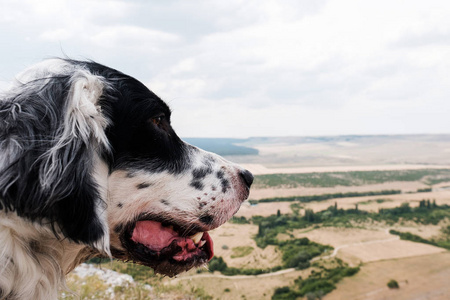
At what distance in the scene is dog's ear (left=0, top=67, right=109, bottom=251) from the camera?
192 centimetres

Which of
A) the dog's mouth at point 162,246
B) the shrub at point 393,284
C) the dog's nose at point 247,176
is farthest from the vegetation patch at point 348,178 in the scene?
the dog's mouth at point 162,246

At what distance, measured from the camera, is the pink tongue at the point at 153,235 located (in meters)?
2.62

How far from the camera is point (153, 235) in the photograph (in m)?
2.67

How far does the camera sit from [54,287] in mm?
2391

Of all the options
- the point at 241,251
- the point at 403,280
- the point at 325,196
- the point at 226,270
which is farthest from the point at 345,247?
the point at 325,196

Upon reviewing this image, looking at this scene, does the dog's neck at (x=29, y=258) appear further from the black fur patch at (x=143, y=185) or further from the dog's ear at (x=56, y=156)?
the black fur patch at (x=143, y=185)

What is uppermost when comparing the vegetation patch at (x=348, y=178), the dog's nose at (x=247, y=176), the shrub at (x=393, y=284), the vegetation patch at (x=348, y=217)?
the dog's nose at (x=247, y=176)

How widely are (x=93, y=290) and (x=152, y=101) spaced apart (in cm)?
510

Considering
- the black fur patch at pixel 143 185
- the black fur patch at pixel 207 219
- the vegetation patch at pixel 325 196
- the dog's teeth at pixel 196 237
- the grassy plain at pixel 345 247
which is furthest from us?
the vegetation patch at pixel 325 196

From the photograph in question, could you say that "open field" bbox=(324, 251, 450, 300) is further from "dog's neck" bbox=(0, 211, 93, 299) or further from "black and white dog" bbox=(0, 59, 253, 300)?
"dog's neck" bbox=(0, 211, 93, 299)

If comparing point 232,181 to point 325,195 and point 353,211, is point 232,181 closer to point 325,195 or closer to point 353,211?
point 353,211

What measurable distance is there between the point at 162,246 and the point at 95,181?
0.79m

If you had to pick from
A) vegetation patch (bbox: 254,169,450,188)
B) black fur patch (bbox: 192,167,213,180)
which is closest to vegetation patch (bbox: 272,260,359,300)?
black fur patch (bbox: 192,167,213,180)

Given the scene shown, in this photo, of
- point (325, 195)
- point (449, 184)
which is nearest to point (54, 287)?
point (325, 195)
